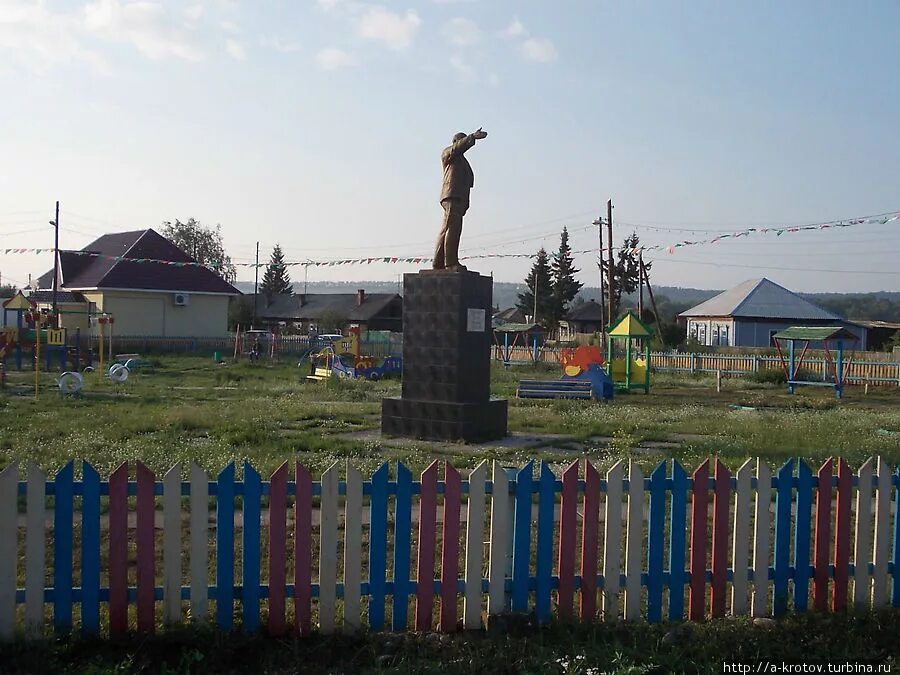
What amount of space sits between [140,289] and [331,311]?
27317 mm

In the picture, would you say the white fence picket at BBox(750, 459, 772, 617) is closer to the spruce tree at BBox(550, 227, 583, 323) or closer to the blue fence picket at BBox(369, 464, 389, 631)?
the blue fence picket at BBox(369, 464, 389, 631)

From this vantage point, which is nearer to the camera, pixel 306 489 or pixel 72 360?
pixel 306 489

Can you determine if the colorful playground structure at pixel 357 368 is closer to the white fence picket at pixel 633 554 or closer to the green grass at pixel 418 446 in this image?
the green grass at pixel 418 446

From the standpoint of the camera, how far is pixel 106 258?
44250 millimetres

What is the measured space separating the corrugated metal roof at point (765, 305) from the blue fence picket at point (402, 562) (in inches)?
2013

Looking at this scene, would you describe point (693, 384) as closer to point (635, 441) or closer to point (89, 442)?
point (635, 441)

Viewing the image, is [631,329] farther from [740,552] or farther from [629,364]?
[740,552]

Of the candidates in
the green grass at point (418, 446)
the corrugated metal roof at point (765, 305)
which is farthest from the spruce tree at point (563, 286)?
the green grass at point (418, 446)

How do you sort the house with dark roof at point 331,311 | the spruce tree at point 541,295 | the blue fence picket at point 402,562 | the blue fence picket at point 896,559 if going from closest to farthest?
1. the blue fence picket at point 402,562
2. the blue fence picket at point 896,559
3. the house with dark roof at point 331,311
4. the spruce tree at point 541,295

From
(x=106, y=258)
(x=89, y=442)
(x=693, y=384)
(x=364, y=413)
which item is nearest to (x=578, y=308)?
(x=106, y=258)

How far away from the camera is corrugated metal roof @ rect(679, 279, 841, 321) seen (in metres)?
53.0

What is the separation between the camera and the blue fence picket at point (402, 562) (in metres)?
4.79

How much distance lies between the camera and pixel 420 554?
4.86m

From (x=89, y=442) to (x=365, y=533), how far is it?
5443mm
